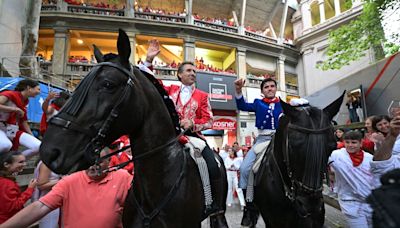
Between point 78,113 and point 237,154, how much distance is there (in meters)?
11.5

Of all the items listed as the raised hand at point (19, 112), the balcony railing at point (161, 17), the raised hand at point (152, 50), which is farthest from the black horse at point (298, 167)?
the balcony railing at point (161, 17)

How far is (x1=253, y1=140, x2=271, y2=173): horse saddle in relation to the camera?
4295 millimetres

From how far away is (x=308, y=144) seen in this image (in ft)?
9.23

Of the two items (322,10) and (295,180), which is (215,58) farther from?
(295,180)

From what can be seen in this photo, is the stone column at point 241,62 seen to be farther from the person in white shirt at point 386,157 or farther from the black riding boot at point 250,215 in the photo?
the person in white shirt at point 386,157

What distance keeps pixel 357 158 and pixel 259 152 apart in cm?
163

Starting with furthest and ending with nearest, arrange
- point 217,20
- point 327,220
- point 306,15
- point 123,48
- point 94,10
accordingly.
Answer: point 306,15, point 217,20, point 94,10, point 327,220, point 123,48

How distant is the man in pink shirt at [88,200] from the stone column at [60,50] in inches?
834

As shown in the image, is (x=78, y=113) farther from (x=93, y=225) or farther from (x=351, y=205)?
(x=351, y=205)

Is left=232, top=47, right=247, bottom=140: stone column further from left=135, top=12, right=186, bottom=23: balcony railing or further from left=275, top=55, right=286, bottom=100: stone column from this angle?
left=135, top=12, right=186, bottom=23: balcony railing

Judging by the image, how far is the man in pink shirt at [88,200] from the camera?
2.75m

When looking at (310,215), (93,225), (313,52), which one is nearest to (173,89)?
(93,225)

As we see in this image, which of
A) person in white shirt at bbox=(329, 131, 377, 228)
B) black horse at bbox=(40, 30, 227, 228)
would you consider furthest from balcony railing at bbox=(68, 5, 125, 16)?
person in white shirt at bbox=(329, 131, 377, 228)

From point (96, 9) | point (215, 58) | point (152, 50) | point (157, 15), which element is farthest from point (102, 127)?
point (215, 58)
